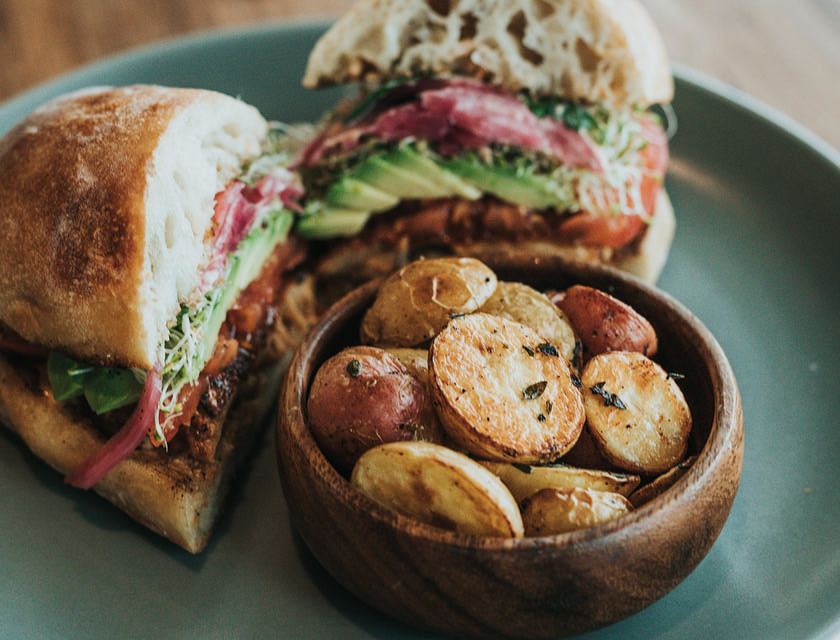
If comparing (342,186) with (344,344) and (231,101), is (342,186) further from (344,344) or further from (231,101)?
(344,344)

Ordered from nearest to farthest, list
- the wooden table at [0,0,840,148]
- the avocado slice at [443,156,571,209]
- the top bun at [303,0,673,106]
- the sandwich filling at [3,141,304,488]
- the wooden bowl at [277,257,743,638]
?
the wooden bowl at [277,257,743,638], the sandwich filling at [3,141,304,488], the top bun at [303,0,673,106], the avocado slice at [443,156,571,209], the wooden table at [0,0,840,148]

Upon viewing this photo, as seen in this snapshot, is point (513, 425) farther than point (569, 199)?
No

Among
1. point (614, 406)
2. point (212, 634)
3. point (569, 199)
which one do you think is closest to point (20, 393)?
point (212, 634)

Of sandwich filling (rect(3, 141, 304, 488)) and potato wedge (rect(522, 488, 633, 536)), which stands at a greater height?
potato wedge (rect(522, 488, 633, 536))

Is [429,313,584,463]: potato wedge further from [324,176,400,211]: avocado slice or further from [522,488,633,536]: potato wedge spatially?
[324,176,400,211]: avocado slice

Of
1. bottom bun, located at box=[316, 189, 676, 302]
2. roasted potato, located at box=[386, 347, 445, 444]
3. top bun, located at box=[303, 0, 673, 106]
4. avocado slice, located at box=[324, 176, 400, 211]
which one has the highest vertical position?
top bun, located at box=[303, 0, 673, 106]

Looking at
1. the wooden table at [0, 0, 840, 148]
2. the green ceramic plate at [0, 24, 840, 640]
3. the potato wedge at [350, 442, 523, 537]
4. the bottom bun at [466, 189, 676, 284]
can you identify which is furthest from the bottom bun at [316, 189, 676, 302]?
the potato wedge at [350, 442, 523, 537]

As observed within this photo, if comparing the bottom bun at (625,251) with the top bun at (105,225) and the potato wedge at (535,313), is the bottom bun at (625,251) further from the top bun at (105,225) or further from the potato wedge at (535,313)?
the top bun at (105,225)
